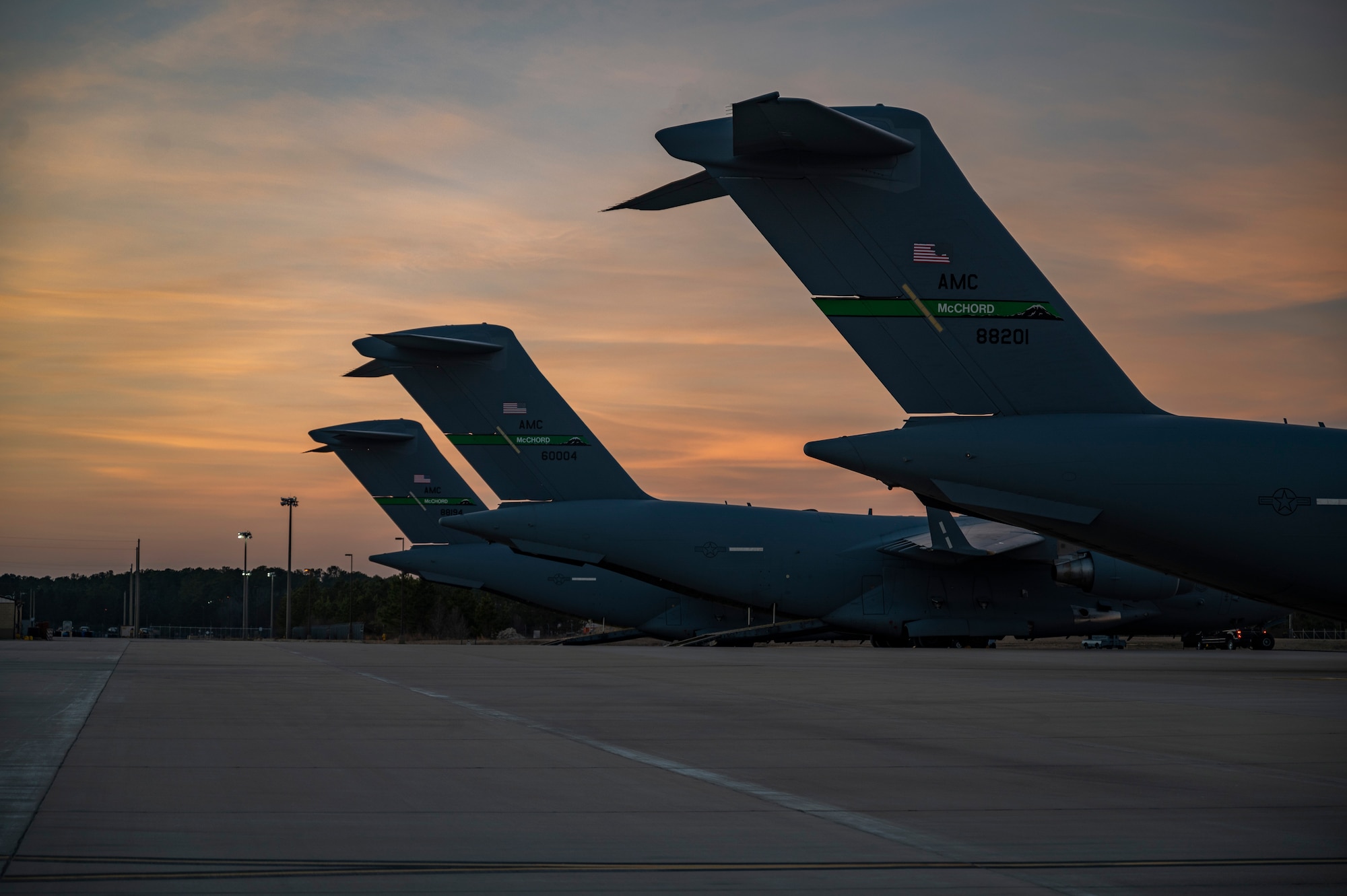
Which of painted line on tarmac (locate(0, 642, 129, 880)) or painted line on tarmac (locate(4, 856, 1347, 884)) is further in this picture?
painted line on tarmac (locate(0, 642, 129, 880))

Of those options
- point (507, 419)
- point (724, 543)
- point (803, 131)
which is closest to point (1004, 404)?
point (803, 131)

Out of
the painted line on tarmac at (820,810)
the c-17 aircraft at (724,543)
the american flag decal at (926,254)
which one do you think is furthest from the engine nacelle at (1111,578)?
the painted line on tarmac at (820,810)

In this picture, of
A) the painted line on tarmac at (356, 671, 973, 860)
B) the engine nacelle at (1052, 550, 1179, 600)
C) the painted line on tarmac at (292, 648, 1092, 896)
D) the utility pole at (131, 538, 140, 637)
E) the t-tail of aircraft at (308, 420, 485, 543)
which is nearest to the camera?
the painted line on tarmac at (292, 648, 1092, 896)

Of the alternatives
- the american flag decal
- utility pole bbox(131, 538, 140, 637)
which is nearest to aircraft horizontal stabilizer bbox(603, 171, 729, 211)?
the american flag decal

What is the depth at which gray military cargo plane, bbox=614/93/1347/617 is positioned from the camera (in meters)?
15.3

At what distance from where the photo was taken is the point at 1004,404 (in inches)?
621

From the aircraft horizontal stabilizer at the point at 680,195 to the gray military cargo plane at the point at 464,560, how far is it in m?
21.3

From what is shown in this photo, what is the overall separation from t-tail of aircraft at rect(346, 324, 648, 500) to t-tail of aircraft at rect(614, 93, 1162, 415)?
18.4 metres

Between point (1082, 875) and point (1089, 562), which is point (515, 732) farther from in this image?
point (1089, 562)

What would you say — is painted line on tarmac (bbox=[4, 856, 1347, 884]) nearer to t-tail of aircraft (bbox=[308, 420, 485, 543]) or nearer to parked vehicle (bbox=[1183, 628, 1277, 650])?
parked vehicle (bbox=[1183, 628, 1277, 650])

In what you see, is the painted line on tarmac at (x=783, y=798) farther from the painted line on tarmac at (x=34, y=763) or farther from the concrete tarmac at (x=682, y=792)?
the painted line on tarmac at (x=34, y=763)

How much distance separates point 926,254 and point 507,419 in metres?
19.7

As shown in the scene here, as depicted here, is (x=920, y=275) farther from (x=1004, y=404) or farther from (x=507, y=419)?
(x=507, y=419)

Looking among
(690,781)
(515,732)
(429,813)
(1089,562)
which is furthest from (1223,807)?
(1089,562)
